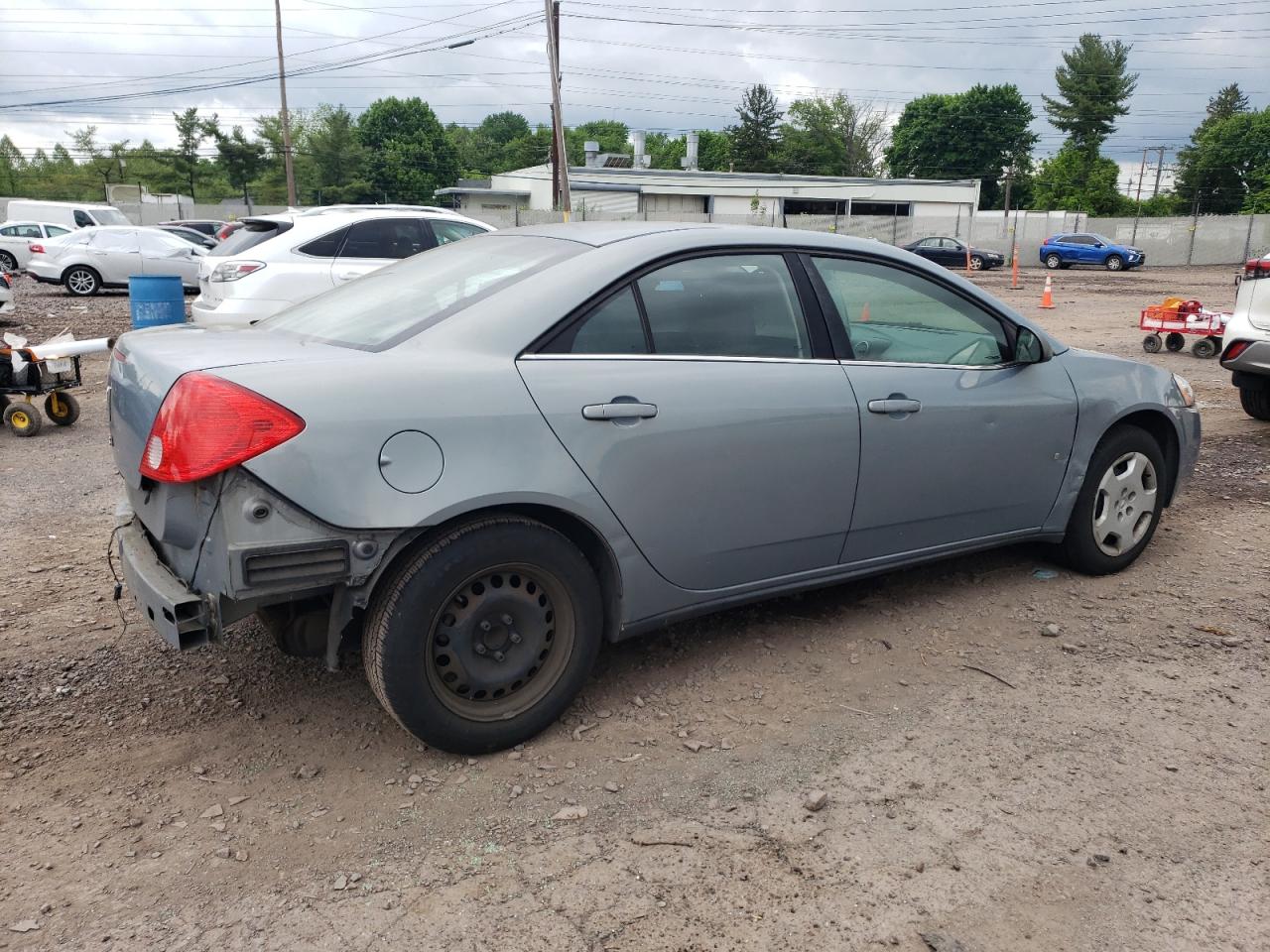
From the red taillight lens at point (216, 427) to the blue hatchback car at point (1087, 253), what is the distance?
4316 centimetres

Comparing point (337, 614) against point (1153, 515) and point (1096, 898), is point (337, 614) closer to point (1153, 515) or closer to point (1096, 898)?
point (1096, 898)

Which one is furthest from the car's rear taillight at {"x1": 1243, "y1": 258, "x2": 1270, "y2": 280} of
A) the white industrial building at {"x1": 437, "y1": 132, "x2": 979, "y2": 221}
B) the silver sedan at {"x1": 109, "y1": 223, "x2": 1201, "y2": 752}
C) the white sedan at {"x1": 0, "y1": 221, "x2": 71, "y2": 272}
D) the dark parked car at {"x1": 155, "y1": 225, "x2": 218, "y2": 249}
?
the white industrial building at {"x1": 437, "y1": 132, "x2": 979, "y2": 221}

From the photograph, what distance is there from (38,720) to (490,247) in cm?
221

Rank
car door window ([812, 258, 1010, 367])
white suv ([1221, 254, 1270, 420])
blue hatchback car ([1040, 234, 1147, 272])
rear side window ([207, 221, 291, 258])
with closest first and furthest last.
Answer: car door window ([812, 258, 1010, 367]) < white suv ([1221, 254, 1270, 420]) < rear side window ([207, 221, 291, 258]) < blue hatchback car ([1040, 234, 1147, 272])

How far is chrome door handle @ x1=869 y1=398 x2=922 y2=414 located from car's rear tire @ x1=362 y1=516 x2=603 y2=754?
1.26 meters

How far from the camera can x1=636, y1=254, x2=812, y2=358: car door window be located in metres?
3.31

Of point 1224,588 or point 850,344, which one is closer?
point 850,344

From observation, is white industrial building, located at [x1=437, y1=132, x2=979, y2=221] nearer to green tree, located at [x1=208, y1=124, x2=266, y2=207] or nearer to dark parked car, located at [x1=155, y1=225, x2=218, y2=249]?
green tree, located at [x1=208, y1=124, x2=266, y2=207]

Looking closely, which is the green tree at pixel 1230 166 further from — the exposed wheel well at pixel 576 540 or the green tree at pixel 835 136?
the exposed wheel well at pixel 576 540

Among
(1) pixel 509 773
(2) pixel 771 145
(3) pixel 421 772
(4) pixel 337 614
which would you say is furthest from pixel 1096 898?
(2) pixel 771 145

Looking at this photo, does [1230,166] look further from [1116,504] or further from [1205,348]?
[1116,504]

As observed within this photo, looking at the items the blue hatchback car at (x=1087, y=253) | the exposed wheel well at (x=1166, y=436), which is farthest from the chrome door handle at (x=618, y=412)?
the blue hatchback car at (x=1087, y=253)

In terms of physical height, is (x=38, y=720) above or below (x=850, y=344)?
below

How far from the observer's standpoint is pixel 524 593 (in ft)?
9.80
